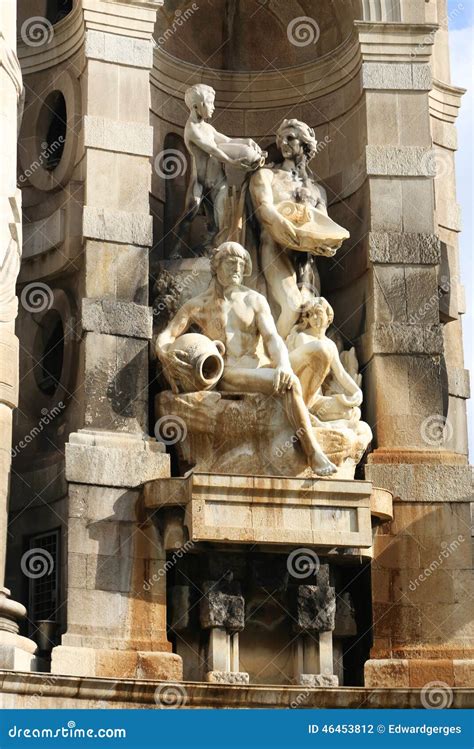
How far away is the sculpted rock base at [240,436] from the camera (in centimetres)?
2305

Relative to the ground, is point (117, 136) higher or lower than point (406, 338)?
higher

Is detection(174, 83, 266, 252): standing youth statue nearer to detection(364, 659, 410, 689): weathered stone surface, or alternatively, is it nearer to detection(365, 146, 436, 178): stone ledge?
detection(365, 146, 436, 178): stone ledge

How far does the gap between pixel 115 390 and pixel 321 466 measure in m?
2.60

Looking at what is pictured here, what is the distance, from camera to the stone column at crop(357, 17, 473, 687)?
23297 mm

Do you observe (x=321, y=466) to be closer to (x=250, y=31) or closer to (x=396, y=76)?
(x=396, y=76)

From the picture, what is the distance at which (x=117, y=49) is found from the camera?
81.8 ft

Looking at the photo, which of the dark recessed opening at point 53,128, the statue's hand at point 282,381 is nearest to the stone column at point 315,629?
the statue's hand at point 282,381

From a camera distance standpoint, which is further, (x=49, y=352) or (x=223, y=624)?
(x=49, y=352)

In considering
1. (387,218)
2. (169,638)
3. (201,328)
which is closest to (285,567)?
(169,638)

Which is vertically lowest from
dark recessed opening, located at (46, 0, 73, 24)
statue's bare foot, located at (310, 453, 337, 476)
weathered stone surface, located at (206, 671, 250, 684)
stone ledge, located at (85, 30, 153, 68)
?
weathered stone surface, located at (206, 671, 250, 684)

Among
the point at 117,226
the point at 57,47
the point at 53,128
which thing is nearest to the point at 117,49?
the point at 57,47

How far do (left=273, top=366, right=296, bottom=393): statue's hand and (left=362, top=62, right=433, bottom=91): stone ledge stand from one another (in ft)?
14.7

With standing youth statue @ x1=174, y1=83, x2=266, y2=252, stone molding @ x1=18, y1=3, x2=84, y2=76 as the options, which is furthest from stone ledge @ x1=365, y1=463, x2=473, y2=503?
stone molding @ x1=18, y1=3, x2=84, y2=76

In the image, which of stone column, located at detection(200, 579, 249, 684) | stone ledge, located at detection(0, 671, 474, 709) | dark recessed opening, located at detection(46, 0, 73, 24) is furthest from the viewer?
dark recessed opening, located at detection(46, 0, 73, 24)
